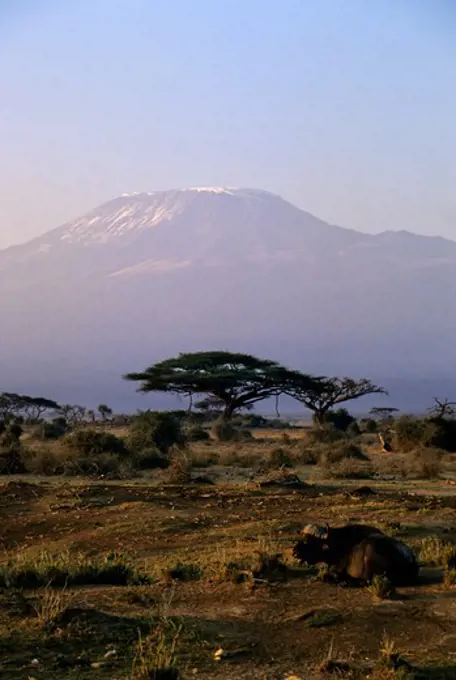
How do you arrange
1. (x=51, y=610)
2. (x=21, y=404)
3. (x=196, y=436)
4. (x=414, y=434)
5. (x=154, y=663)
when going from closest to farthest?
1. (x=154, y=663)
2. (x=51, y=610)
3. (x=414, y=434)
4. (x=196, y=436)
5. (x=21, y=404)

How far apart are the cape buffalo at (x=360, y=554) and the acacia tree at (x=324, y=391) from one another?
122 ft

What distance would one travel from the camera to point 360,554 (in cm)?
764

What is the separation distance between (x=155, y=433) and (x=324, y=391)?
1916 cm

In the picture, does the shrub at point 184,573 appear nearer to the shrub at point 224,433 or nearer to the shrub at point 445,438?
the shrub at point 445,438

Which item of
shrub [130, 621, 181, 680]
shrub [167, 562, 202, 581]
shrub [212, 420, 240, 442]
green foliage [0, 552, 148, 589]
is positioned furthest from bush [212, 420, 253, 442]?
shrub [130, 621, 181, 680]

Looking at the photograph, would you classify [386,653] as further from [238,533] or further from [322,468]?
[322,468]

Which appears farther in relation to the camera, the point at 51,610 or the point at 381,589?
the point at 381,589

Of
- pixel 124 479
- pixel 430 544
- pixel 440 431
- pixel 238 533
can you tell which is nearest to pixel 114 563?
pixel 238 533

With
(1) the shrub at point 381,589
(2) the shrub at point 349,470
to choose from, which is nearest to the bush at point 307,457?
(2) the shrub at point 349,470

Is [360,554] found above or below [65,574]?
above

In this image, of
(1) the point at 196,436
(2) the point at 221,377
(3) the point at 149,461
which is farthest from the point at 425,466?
(2) the point at 221,377

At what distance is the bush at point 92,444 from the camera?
22891 millimetres

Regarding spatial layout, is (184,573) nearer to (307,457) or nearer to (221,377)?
(307,457)

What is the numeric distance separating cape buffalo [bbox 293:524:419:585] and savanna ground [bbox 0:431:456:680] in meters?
0.20
